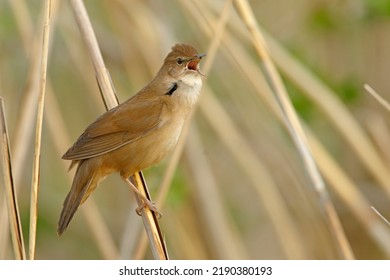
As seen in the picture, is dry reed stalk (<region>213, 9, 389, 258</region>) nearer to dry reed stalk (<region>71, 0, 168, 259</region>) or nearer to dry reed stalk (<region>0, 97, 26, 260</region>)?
dry reed stalk (<region>71, 0, 168, 259</region>)

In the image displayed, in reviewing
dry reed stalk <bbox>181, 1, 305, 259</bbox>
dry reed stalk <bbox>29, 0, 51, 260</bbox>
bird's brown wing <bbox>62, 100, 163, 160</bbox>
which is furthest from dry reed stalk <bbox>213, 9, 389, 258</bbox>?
dry reed stalk <bbox>29, 0, 51, 260</bbox>

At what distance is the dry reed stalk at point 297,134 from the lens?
2406 millimetres

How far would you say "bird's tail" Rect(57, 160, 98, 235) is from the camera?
2.37 m

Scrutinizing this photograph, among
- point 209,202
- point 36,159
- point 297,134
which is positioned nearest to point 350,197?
point 297,134

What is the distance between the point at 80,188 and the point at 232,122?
1.34m

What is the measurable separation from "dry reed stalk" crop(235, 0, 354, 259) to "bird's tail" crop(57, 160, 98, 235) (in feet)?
2.36

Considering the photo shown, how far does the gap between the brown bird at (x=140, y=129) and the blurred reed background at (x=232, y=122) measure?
28cm

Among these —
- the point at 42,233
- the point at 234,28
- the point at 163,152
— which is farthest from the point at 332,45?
the point at 42,233

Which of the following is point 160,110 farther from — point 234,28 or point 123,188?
point 123,188

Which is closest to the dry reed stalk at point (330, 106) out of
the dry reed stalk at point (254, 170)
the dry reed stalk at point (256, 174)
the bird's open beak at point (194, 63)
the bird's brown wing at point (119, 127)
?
the dry reed stalk at point (256, 174)

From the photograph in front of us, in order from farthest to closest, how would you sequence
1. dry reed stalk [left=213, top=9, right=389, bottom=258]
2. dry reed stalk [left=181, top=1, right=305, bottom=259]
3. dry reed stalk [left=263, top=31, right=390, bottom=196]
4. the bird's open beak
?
dry reed stalk [left=181, top=1, right=305, bottom=259] → dry reed stalk [left=263, top=31, right=390, bottom=196] → dry reed stalk [left=213, top=9, right=389, bottom=258] → the bird's open beak

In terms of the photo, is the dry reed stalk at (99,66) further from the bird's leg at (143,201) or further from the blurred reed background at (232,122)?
the blurred reed background at (232,122)
